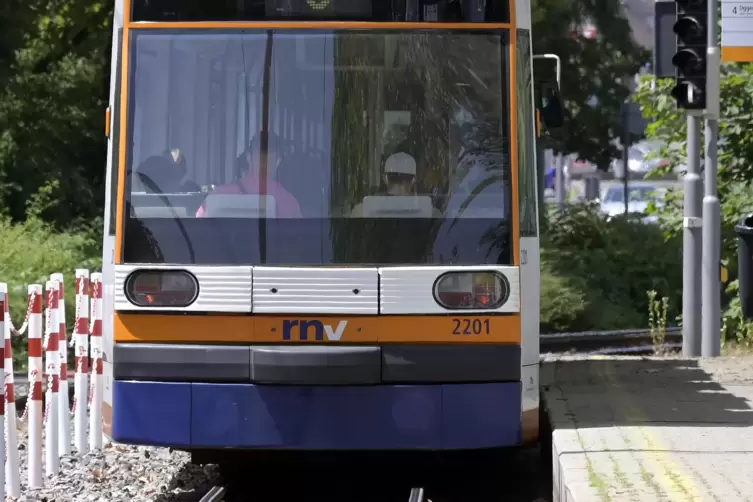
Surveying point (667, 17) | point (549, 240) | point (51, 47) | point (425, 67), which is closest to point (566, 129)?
point (549, 240)

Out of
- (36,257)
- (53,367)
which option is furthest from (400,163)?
(36,257)

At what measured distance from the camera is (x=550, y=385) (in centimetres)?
1097

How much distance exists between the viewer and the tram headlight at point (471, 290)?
26.8ft

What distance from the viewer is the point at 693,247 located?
1443 centimetres

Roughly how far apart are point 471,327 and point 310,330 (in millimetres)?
847

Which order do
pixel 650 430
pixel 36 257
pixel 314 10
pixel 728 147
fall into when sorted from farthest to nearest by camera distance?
pixel 36 257 < pixel 728 147 < pixel 650 430 < pixel 314 10

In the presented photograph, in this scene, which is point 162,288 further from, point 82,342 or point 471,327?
point 82,342

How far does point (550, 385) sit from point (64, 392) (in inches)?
133

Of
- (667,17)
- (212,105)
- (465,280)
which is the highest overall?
(667,17)

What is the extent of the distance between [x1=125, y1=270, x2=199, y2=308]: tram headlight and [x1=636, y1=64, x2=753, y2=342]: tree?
377 inches

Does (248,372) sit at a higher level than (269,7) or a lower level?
lower

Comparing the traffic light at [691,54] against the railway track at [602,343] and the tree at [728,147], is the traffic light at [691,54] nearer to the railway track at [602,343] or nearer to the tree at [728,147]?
the tree at [728,147]

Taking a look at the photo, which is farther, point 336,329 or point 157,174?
point 157,174

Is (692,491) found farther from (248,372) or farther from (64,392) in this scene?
(64,392)
